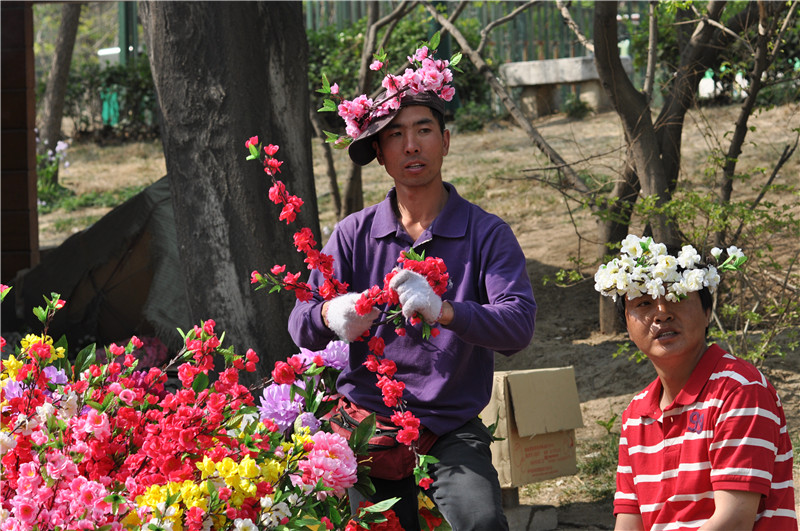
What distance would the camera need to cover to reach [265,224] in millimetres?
4301

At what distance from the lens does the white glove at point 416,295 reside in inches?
89.1

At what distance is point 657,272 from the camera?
7.63 feet

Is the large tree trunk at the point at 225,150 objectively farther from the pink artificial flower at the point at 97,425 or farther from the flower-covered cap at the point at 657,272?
the flower-covered cap at the point at 657,272

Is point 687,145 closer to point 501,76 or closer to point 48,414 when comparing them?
point 501,76

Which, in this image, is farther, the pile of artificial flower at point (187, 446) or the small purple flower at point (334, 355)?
the small purple flower at point (334, 355)

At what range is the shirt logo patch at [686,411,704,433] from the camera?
7.41 ft

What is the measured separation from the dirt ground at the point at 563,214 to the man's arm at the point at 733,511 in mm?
2225

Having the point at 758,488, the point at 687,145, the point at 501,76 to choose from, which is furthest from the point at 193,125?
the point at 501,76

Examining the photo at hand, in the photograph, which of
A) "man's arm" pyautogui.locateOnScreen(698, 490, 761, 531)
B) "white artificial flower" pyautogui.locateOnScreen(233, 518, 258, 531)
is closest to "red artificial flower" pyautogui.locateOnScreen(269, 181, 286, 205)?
"white artificial flower" pyautogui.locateOnScreen(233, 518, 258, 531)

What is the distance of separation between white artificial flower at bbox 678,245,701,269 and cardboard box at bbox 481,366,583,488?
1.87 metres

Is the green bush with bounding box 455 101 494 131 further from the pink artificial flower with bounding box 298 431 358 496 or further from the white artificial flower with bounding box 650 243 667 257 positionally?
the pink artificial flower with bounding box 298 431 358 496

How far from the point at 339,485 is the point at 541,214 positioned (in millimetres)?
6947

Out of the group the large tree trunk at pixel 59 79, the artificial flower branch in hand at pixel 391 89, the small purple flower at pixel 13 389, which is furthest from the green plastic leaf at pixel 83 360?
the large tree trunk at pixel 59 79

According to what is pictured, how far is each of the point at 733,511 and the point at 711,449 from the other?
0.48ft
